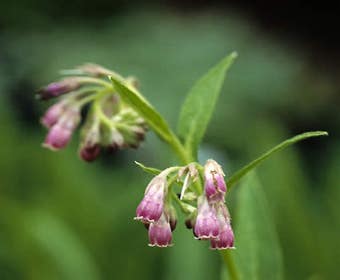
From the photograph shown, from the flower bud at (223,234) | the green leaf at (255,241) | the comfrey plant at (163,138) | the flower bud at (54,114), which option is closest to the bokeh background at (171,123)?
the green leaf at (255,241)

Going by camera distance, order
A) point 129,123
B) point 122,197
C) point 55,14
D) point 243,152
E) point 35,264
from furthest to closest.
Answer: point 55,14, point 243,152, point 122,197, point 35,264, point 129,123

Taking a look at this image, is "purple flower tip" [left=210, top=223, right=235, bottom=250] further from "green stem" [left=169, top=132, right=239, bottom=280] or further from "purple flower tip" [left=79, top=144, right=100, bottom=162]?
"purple flower tip" [left=79, top=144, right=100, bottom=162]

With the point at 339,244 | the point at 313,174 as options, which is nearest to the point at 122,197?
the point at 339,244

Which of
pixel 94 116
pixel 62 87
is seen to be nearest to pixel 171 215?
pixel 94 116

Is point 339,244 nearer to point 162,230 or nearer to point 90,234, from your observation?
point 90,234

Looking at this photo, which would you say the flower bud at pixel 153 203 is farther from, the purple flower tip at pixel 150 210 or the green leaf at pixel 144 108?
the green leaf at pixel 144 108

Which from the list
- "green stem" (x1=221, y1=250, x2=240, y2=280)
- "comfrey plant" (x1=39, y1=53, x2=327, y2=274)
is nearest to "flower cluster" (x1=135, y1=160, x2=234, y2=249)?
"comfrey plant" (x1=39, y1=53, x2=327, y2=274)

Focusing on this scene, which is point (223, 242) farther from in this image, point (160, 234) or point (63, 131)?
point (63, 131)
